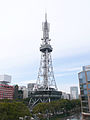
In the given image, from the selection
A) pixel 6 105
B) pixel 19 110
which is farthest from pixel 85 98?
pixel 6 105

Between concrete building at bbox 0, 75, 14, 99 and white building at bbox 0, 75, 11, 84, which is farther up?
white building at bbox 0, 75, 11, 84

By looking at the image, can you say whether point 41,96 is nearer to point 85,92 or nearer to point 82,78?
point 82,78

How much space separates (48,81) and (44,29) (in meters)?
59.4

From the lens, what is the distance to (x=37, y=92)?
105 m

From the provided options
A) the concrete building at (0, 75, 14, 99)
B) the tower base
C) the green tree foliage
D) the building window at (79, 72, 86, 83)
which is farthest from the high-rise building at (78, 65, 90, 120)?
the concrete building at (0, 75, 14, 99)

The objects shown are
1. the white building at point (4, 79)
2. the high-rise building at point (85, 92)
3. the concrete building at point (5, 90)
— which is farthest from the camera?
the white building at point (4, 79)

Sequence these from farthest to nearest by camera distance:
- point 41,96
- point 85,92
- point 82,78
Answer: point 41,96, point 82,78, point 85,92

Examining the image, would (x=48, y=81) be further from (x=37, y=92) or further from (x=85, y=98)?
(x=85, y=98)

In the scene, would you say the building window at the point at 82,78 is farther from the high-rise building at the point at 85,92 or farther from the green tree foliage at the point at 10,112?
the green tree foliage at the point at 10,112

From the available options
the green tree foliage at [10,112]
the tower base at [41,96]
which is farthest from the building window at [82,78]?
the tower base at [41,96]

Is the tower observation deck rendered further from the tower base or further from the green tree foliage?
the green tree foliage

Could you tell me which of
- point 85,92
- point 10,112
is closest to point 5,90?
point 85,92

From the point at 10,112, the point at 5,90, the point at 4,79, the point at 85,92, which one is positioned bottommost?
the point at 10,112

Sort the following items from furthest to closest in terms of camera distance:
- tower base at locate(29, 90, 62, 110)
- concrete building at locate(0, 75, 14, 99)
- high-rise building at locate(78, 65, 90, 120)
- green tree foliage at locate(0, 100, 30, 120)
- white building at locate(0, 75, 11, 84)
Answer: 1. white building at locate(0, 75, 11, 84)
2. concrete building at locate(0, 75, 14, 99)
3. tower base at locate(29, 90, 62, 110)
4. high-rise building at locate(78, 65, 90, 120)
5. green tree foliage at locate(0, 100, 30, 120)
